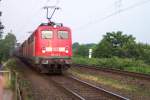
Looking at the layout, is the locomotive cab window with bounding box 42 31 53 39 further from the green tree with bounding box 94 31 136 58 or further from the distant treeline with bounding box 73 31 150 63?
the green tree with bounding box 94 31 136 58

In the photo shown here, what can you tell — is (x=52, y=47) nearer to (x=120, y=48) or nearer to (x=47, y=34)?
(x=47, y=34)

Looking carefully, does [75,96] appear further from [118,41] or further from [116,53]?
[118,41]

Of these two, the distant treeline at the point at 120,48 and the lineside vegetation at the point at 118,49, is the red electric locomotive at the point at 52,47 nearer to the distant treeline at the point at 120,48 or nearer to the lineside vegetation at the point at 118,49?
the lineside vegetation at the point at 118,49

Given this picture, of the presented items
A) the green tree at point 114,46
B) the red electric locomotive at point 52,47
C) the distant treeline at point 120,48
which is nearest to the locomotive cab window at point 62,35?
the red electric locomotive at point 52,47

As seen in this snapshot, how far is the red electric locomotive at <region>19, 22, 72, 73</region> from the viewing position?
2433 centimetres

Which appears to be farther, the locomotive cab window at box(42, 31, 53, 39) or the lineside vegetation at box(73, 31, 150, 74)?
the lineside vegetation at box(73, 31, 150, 74)

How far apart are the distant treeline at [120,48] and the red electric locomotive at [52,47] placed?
25.2 meters

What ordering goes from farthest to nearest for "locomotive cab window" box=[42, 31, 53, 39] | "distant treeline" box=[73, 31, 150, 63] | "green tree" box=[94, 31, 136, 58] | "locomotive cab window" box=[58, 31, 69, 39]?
"green tree" box=[94, 31, 136, 58] < "distant treeline" box=[73, 31, 150, 63] < "locomotive cab window" box=[58, 31, 69, 39] < "locomotive cab window" box=[42, 31, 53, 39]

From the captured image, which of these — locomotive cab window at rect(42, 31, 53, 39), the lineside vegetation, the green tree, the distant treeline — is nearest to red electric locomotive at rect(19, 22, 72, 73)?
locomotive cab window at rect(42, 31, 53, 39)

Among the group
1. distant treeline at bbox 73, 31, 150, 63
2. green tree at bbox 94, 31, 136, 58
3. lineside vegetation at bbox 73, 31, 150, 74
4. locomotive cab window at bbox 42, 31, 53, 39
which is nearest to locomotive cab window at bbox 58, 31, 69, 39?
locomotive cab window at bbox 42, 31, 53, 39

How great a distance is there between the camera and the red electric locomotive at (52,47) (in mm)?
24328

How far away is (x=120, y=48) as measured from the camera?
203 ft

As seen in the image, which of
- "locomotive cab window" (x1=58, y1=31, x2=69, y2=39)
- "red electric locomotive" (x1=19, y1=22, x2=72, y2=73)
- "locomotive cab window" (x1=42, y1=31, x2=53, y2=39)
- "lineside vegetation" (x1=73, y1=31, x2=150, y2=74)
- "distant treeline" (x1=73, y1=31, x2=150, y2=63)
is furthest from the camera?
"distant treeline" (x1=73, y1=31, x2=150, y2=63)

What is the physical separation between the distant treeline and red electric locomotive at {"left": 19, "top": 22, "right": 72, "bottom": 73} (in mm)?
25174
